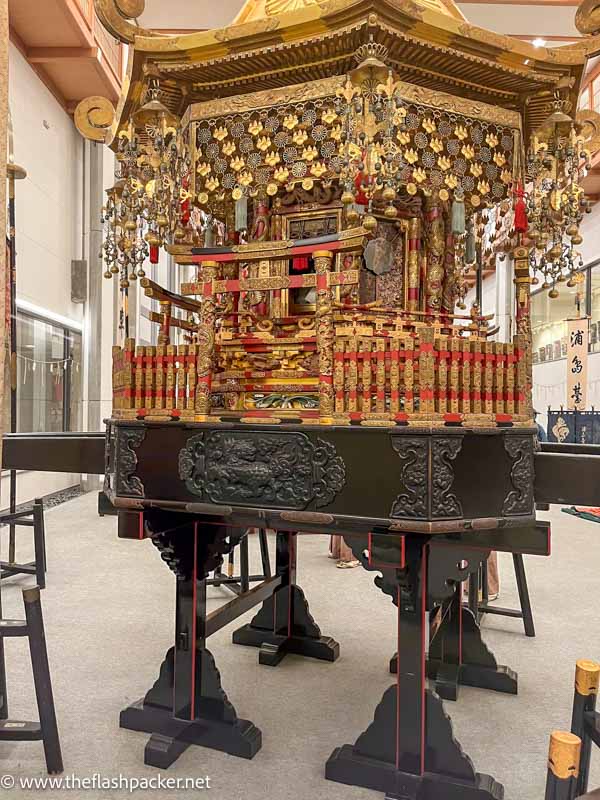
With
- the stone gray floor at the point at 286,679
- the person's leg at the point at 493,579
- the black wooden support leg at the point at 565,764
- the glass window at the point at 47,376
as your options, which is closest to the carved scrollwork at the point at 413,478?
the black wooden support leg at the point at 565,764

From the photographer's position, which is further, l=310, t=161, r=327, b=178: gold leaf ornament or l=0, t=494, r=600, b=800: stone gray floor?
l=310, t=161, r=327, b=178: gold leaf ornament

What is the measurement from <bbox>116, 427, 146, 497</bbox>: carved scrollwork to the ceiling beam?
8626 millimetres

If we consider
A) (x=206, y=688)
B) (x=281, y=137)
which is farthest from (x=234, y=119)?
(x=206, y=688)

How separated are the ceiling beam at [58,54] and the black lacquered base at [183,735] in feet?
30.8

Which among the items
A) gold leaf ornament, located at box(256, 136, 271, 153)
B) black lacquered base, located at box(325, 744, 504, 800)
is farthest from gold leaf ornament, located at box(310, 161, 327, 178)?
black lacquered base, located at box(325, 744, 504, 800)

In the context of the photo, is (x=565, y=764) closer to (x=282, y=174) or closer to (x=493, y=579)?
(x=282, y=174)

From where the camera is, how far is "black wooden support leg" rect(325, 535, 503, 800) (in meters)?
2.92

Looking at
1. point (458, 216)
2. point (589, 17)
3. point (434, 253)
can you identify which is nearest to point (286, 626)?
point (434, 253)

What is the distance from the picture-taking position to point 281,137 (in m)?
3.50

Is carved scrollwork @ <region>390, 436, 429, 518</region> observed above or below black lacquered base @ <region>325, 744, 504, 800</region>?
above

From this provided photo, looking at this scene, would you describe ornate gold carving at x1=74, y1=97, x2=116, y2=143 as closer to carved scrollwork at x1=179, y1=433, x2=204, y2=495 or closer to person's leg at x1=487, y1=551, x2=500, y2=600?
carved scrollwork at x1=179, y1=433, x2=204, y2=495

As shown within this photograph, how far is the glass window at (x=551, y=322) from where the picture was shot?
54.9 ft

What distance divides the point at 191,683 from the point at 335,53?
3286 millimetres

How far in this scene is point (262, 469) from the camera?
2.86 meters
